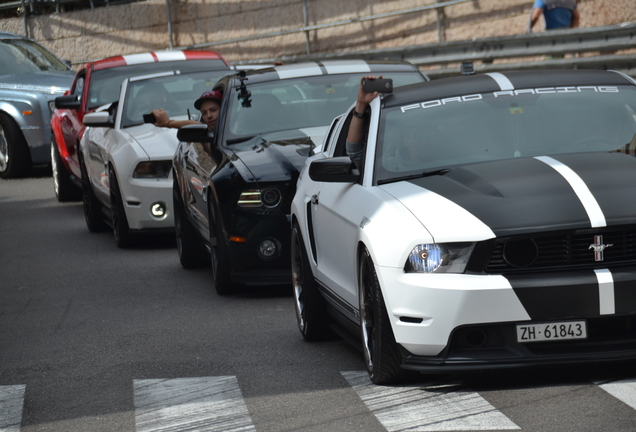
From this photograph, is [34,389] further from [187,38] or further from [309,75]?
[187,38]

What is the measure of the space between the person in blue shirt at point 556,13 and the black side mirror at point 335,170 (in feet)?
33.4

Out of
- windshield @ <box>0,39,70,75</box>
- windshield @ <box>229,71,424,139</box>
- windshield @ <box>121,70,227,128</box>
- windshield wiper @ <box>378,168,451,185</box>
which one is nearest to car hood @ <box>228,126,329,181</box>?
windshield @ <box>229,71,424,139</box>

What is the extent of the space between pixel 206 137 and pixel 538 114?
4.01 metres

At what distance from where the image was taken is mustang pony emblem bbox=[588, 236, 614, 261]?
5535 millimetres

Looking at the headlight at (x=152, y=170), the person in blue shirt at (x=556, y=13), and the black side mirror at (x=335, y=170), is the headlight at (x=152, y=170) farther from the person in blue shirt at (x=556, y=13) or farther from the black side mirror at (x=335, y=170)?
the person in blue shirt at (x=556, y=13)

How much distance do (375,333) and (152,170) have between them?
6593 mm

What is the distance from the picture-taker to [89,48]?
32.0 m

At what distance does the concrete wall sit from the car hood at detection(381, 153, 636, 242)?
512 inches

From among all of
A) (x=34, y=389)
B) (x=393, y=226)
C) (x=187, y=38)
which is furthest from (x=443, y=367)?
(x=187, y=38)

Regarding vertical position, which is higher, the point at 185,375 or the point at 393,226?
the point at 393,226

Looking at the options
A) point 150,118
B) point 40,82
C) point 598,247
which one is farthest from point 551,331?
point 40,82

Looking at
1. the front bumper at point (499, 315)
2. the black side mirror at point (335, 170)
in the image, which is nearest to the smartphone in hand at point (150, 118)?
the black side mirror at point (335, 170)

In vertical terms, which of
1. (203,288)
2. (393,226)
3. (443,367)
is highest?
(393,226)

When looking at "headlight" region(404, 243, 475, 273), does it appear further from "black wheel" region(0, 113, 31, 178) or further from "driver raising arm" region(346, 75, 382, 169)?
"black wheel" region(0, 113, 31, 178)
